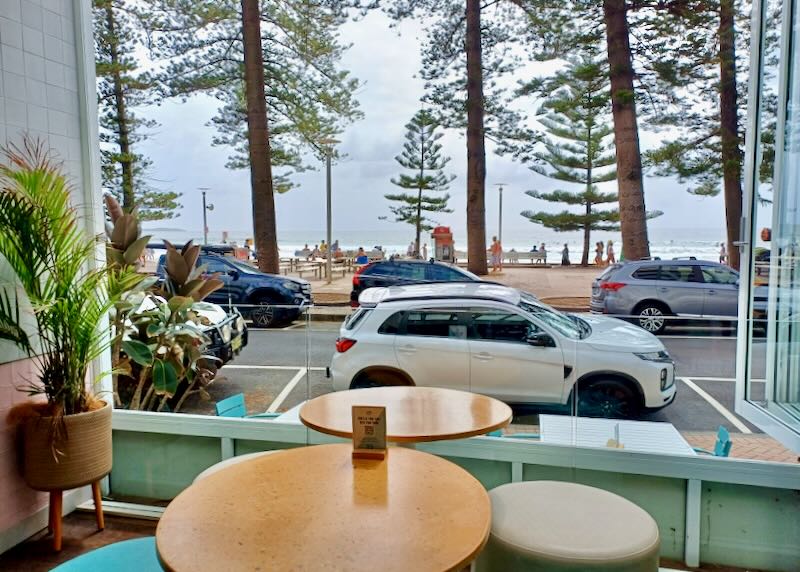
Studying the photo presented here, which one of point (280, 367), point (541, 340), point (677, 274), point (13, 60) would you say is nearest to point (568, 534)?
point (541, 340)

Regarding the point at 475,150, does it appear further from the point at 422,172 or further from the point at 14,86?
the point at 14,86

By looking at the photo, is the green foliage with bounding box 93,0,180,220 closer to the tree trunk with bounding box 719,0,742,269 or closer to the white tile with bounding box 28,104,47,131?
the white tile with bounding box 28,104,47,131

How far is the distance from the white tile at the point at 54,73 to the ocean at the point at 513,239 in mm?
841

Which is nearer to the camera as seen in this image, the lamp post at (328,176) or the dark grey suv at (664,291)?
the dark grey suv at (664,291)

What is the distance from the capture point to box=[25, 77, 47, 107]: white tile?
7.91ft

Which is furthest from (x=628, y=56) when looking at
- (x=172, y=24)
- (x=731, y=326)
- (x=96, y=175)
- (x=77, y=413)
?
(x=77, y=413)

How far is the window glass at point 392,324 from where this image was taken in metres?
2.68

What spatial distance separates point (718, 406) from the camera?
2352 mm

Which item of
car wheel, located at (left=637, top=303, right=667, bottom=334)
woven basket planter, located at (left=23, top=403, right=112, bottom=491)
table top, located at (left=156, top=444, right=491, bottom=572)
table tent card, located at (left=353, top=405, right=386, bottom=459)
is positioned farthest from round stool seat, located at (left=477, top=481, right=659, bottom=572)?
woven basket planter, located at (left=23, top=403, right=112, bottom=491)

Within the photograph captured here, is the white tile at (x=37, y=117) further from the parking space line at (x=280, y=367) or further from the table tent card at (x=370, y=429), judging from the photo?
the table tent card at (x=370, y=429)

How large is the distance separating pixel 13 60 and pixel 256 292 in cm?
146

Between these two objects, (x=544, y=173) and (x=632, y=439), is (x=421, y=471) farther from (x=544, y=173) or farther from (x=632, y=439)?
(x=544, y=173)

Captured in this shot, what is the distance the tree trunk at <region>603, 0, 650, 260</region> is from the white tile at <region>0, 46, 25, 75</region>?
2597 millimetres

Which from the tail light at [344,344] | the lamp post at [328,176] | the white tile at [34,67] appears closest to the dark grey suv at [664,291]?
the tail light at [344,344]
